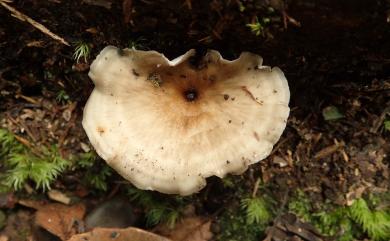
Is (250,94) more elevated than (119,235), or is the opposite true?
(250,94)

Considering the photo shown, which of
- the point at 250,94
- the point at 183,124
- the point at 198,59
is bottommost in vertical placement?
the point at 183,124

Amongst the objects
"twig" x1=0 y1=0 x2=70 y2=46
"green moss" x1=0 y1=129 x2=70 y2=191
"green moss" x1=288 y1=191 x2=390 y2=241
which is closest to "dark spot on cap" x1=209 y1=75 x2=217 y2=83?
"twig" x1=0 y1=0 x2=70 y2=46

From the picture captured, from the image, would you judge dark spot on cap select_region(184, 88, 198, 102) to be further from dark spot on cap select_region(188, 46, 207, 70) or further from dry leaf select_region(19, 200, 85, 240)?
dry leaf select_region(19, 200, 85, 240)

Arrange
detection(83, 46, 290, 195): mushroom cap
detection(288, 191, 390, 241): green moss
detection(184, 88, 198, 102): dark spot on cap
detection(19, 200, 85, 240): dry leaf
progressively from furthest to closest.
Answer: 1. detection(19, 200, 85, 240): dry leaf
2. detection(288, 191, 390, 241): green moss
3. detection(184, 88, 198, 102): dark spot on cap
4. detection(83, 46, 290, 195): mushroom cap

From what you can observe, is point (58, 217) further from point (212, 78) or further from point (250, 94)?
point (250, 94)

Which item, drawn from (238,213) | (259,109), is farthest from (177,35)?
(238,213)

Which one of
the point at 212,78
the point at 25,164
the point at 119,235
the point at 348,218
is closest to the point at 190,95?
the point at 212,78
